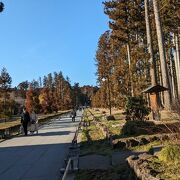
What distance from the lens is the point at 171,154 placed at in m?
9.70

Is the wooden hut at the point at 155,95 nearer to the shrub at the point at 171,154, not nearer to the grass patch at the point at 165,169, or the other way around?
the shrub at the point at 171,154

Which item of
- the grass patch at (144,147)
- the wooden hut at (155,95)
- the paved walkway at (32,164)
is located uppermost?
the wooden hut at (155,95)

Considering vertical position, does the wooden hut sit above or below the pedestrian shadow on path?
above

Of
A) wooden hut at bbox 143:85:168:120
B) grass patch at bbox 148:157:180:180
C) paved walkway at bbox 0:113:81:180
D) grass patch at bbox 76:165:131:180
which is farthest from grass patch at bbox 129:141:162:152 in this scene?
wooden hut at bbox 143:85:168:120

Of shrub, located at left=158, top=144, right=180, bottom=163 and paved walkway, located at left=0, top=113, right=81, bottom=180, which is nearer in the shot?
shrub, located at left=158, top=144, right=180, bottom=163

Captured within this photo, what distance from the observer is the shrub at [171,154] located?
9.55 metres

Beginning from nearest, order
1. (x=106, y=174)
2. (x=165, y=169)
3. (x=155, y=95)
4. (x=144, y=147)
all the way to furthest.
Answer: (x=165, y=169), (x=106, y=174), (x=144, y=147), (x=155, y=95)

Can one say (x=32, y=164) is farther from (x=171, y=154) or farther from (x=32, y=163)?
(x=171, y=154)

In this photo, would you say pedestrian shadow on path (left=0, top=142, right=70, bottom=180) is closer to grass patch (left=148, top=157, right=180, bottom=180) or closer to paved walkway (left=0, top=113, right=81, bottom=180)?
paved walkway (left=0, top=113, right=81, bottom=180)

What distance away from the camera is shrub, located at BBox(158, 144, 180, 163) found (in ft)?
31.3

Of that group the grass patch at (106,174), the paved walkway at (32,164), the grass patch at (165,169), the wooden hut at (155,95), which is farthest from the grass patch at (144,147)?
the wooden hut at (155,95)

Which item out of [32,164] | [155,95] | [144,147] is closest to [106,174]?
[32,164]

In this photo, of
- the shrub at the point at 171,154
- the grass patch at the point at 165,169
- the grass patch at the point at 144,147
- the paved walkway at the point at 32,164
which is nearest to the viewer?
the grass patch at the point at 165,169

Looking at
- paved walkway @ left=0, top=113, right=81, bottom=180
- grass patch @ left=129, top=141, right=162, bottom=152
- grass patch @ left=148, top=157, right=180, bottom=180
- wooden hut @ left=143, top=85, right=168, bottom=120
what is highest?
wooden hut @ left=143, top=85, right=168, bottom=120
